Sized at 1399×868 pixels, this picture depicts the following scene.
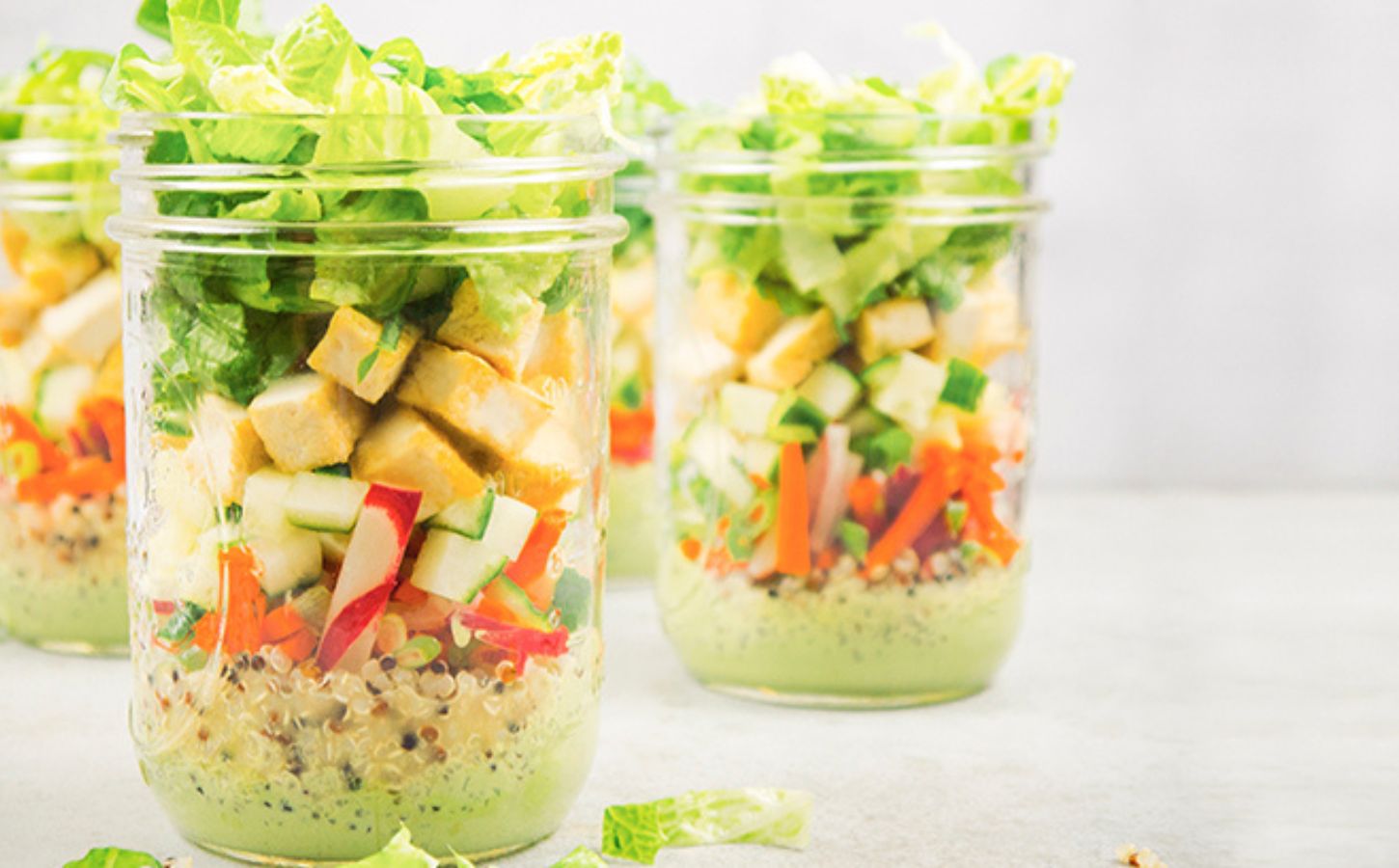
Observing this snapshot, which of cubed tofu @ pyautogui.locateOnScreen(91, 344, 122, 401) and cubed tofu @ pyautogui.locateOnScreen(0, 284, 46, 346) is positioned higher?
cubed tofu @ pyautogui.locateOnScreen(0, 284, 46, 346)

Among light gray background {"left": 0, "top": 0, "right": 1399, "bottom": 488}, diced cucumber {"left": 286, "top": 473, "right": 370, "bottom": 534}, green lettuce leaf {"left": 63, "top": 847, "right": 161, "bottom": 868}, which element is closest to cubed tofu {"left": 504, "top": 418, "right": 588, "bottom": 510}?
diced cucumber {"left": 286, "top": 473, "right": 370, "bottom": 534}

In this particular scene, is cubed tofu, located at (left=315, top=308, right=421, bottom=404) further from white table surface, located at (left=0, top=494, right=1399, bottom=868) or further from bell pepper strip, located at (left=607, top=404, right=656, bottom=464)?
bell pepper strip, located at (left=607, top=404, right=656, bottom=464)

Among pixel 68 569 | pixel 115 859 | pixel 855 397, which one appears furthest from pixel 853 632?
pixel 68 569

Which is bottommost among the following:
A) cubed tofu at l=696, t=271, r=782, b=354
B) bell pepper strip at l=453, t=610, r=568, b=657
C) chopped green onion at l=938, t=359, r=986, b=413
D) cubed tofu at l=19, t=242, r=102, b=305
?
bell pepper strip at l=453, t=610, r=568, b=657

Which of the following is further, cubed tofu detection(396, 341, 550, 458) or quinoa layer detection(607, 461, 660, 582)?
quinoa layer detection(607, 461, 660, 582)

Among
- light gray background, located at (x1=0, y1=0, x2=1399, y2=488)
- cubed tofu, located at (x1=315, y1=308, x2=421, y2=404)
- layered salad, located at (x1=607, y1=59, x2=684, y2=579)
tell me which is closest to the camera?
cubed tofu, located at (x1=315, y1=308, x2=421, y2=404)

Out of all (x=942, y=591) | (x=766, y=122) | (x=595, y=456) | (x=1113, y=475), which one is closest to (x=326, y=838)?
(x=595, y=456)

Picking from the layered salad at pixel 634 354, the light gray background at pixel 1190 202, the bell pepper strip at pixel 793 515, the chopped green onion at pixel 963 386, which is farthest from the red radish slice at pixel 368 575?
the light gray background at pixel 1190 202

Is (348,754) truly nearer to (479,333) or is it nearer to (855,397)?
(479,333)

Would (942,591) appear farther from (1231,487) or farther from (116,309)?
(1231,487)
